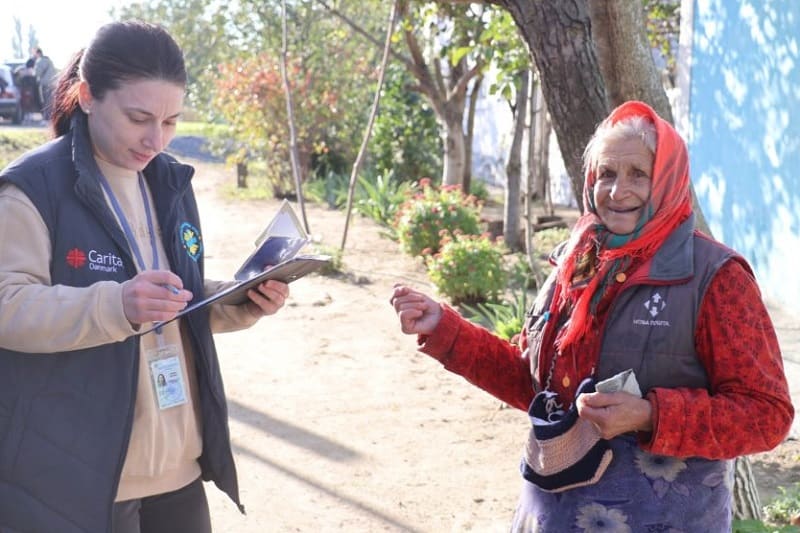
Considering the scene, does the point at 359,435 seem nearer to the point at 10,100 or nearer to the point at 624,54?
the point at 624,54

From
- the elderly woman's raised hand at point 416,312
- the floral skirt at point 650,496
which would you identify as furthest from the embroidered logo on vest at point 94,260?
the floral skirt at point 650,496

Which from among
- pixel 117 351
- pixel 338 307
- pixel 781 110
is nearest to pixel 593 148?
pixel 117 351

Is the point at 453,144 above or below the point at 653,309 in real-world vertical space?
below

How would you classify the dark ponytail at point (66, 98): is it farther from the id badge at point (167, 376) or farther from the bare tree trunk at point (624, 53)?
the bare tree trunk at point (624, 53)

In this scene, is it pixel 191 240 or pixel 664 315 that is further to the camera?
pixel 191 240

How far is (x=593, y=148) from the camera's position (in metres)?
2.35

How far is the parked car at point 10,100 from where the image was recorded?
22484 millimetres

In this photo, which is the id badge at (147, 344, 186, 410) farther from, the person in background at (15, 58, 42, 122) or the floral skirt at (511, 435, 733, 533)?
the person in background at (15, 58, 42, 122)

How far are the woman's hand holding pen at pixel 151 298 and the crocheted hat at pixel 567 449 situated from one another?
2.75 ft

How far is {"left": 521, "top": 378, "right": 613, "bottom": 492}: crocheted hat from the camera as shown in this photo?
220 cm

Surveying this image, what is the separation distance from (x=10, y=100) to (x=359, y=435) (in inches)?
795

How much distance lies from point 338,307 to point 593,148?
7.25 m

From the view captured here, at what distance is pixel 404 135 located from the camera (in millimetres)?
18141

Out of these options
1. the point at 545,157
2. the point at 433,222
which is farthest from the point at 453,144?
the point at 433,222
